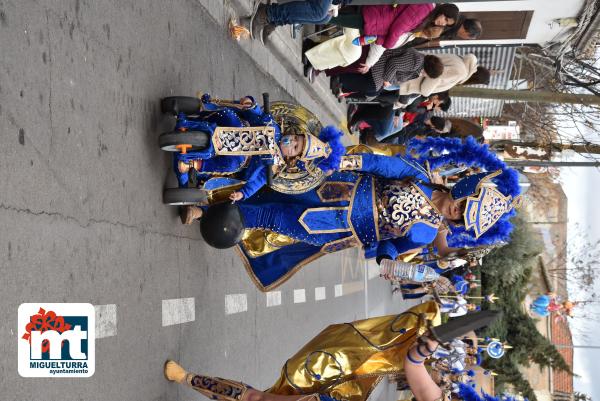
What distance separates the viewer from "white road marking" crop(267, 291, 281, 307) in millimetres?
7943

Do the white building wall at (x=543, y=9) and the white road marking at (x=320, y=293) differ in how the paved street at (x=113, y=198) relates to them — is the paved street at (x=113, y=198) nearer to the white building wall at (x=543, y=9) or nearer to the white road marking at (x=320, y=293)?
the white road marking at (x=320, y=293)

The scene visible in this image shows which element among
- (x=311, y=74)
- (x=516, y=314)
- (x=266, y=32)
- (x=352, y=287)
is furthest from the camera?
(x=516, y=314)

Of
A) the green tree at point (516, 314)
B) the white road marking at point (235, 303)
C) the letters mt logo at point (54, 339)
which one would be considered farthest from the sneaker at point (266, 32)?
the green tree at point (516, 314)

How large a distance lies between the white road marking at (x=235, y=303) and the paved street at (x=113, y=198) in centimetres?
2

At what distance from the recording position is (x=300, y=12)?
673 centimetres

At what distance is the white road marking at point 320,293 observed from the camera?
10043 mm

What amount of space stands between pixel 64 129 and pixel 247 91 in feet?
12.8

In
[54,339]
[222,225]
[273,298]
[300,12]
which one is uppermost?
[300,12]

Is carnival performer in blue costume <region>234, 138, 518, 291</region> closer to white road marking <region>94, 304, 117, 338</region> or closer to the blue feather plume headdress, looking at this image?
the blue feather plume headdress

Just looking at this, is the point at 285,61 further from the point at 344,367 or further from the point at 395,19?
the point at 344,367

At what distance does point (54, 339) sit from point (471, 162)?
4180mm

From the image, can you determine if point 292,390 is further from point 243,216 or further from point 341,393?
point 243,216

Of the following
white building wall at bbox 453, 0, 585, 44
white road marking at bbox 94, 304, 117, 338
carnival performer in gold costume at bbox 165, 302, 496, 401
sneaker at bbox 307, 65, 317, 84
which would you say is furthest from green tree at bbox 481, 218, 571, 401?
white road marking at bbox 94, 304, 117, 338

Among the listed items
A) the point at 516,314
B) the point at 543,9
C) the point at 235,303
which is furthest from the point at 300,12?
the point at 516,314
